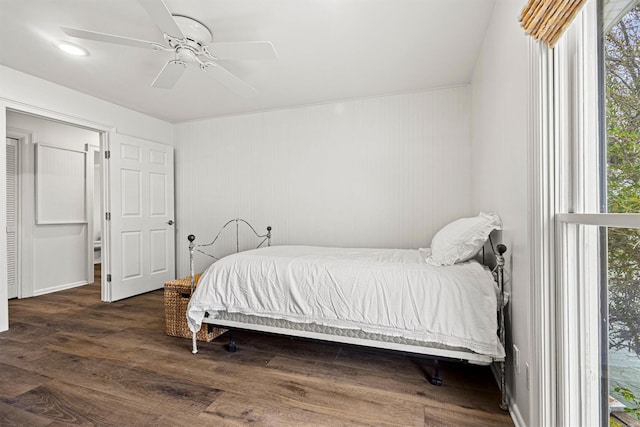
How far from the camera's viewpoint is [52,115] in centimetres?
302

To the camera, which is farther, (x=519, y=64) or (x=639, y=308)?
(x=519, y=64)

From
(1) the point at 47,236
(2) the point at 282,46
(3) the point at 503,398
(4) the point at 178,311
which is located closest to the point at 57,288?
(1) the point at 47,236

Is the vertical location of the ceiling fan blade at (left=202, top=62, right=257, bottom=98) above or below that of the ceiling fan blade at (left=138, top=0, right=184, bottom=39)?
above

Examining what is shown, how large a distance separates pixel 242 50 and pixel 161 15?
50 centimetres

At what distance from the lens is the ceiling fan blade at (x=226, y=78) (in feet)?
7.32

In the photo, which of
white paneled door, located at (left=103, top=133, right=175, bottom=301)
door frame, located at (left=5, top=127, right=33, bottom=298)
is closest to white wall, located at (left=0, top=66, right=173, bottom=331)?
white paneled door, located at (left=103, top=133, right=175, bottom=301)

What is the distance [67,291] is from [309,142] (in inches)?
157

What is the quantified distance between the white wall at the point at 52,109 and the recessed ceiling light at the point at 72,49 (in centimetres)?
84

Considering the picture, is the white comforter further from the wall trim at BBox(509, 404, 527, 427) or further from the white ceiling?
the white ceiling

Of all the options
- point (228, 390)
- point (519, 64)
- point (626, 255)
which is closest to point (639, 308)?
point (626, 255)

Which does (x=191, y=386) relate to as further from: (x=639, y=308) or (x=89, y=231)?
(x=89, y=231)

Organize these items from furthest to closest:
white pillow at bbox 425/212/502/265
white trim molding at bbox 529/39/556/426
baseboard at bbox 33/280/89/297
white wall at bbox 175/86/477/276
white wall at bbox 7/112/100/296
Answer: baseboard at bbox 33/280/89/297, white wall at bbox 7/112/100/296, white wall at bbox 175/86/477/276, white pillow at bbox 425/212/502/265, white trim molding at bbox 529/39/556/426

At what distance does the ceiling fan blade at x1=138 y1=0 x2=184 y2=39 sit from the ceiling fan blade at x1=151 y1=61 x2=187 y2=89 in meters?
0.31

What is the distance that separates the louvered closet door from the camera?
→ 3701 mm
